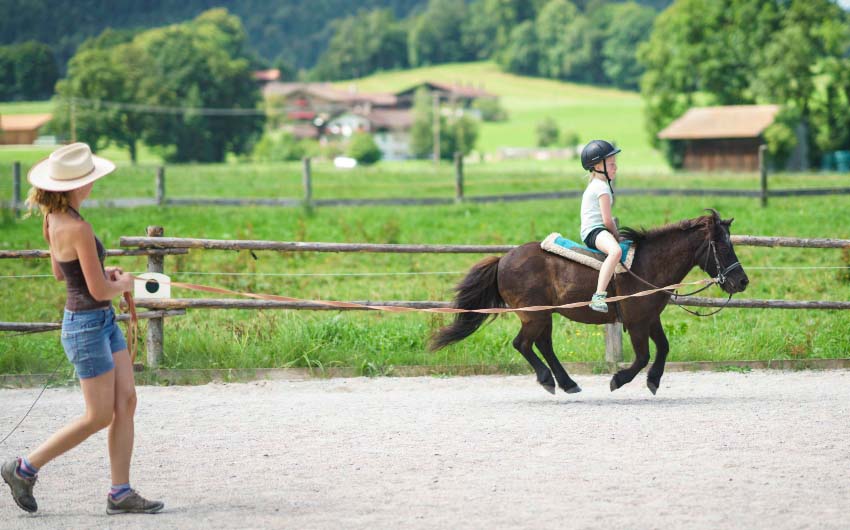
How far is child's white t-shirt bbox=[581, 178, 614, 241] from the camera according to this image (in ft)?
28.9

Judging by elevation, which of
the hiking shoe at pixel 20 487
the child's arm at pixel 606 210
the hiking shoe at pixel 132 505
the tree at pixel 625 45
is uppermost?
the tree at pixel 625 45

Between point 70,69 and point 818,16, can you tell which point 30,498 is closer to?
point 818,16

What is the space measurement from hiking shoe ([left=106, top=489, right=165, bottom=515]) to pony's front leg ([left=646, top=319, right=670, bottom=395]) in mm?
4679

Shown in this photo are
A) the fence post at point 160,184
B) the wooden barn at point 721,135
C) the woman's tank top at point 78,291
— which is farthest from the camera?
the wooden barn at point 721,135

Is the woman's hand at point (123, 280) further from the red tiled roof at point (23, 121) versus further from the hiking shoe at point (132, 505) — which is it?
the red tiled roof at point (23, 121)

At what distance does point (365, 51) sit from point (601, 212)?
175 meters

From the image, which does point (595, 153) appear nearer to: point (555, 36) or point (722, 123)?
point (722, 123)

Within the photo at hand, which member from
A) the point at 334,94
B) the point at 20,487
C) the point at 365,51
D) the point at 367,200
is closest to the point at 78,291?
the point at 20,487

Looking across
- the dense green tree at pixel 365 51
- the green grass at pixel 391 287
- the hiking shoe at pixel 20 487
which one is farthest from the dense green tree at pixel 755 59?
the dense green tree at pixel 365 51

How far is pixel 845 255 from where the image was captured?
14.1 metres

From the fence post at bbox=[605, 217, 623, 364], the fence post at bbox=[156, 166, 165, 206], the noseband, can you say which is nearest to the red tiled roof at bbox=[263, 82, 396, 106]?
the fence post at bbox=[156, 166, 165, 206]

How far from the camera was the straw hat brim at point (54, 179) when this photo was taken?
550 cm

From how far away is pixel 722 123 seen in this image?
190 ft

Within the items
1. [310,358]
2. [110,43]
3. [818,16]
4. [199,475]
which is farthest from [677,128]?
[110,43]
